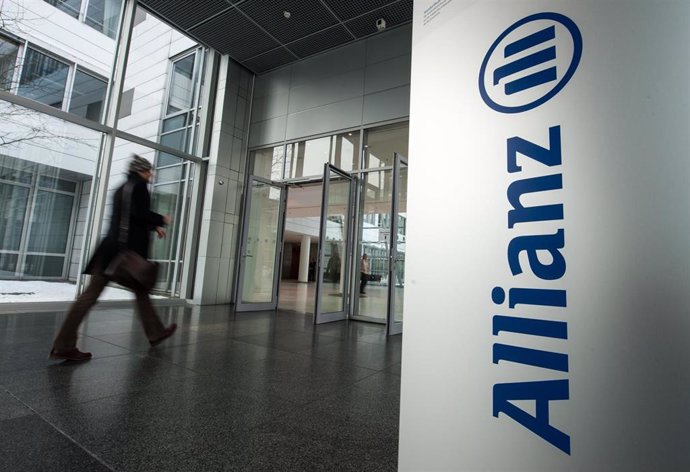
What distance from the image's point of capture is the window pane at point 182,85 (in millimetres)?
7066

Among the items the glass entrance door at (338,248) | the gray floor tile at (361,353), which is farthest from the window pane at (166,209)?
the gray floor tile at (361,353)

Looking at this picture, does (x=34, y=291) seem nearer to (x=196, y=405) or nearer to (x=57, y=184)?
(x=57, y=184)

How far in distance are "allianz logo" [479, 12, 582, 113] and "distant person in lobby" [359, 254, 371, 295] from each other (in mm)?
5046

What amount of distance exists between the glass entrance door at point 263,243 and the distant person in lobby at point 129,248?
3.35 metres

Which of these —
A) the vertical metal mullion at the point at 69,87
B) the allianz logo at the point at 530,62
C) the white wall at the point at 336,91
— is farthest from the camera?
the white wall at the point at 336,91

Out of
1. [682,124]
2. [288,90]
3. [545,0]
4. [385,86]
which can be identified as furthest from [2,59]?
[682,124]

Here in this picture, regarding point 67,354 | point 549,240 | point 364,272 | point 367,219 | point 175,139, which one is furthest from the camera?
point 175,139

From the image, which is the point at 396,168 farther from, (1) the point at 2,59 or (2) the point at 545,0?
(1) the point at 2,59

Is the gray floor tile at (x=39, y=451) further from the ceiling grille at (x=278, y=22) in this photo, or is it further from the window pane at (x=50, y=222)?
the ceiling grille at (x=278, y=22)

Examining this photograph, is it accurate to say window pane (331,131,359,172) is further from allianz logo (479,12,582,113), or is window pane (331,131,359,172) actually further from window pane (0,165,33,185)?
allianz logo (479,12,582,113)

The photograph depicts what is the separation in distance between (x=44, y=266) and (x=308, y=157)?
4421 millimetres

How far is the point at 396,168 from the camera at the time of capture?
473 centimetres

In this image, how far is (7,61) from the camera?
4766 mm

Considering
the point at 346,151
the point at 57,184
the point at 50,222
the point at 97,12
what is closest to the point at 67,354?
the point at 50,222
